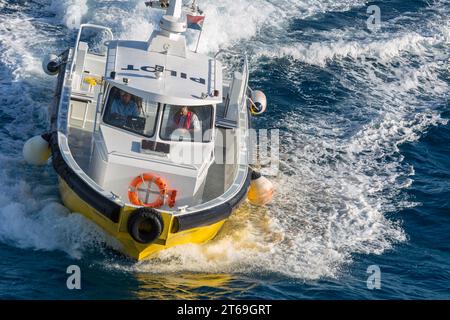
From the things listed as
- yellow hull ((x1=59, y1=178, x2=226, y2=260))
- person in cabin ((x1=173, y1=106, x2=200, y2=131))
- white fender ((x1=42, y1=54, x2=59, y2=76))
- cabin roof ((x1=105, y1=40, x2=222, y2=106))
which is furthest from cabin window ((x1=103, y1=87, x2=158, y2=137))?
white fender ((x1=42, y1=54, x2=59, y2=76))

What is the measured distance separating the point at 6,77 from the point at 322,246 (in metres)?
9.03

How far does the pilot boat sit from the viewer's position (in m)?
13.8

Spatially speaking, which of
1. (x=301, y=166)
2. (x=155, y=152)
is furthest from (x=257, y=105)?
(x=155, y=152)

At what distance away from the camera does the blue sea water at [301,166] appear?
14.0 meters

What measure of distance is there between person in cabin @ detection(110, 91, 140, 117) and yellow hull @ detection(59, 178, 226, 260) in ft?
4.84

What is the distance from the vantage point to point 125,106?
14805 millimetres

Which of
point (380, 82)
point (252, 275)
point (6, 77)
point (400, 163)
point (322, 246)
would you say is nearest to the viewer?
point (252, 275)

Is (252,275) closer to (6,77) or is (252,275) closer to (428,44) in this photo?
(6,77)

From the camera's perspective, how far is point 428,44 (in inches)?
977

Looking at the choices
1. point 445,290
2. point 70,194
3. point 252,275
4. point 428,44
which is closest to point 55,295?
point 70,194

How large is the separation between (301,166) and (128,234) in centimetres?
574

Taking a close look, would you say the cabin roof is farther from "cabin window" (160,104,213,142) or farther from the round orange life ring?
the round orange life ring

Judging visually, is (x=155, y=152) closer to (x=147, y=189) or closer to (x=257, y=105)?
(x=147, y=189)

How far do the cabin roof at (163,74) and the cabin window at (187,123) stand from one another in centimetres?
18
